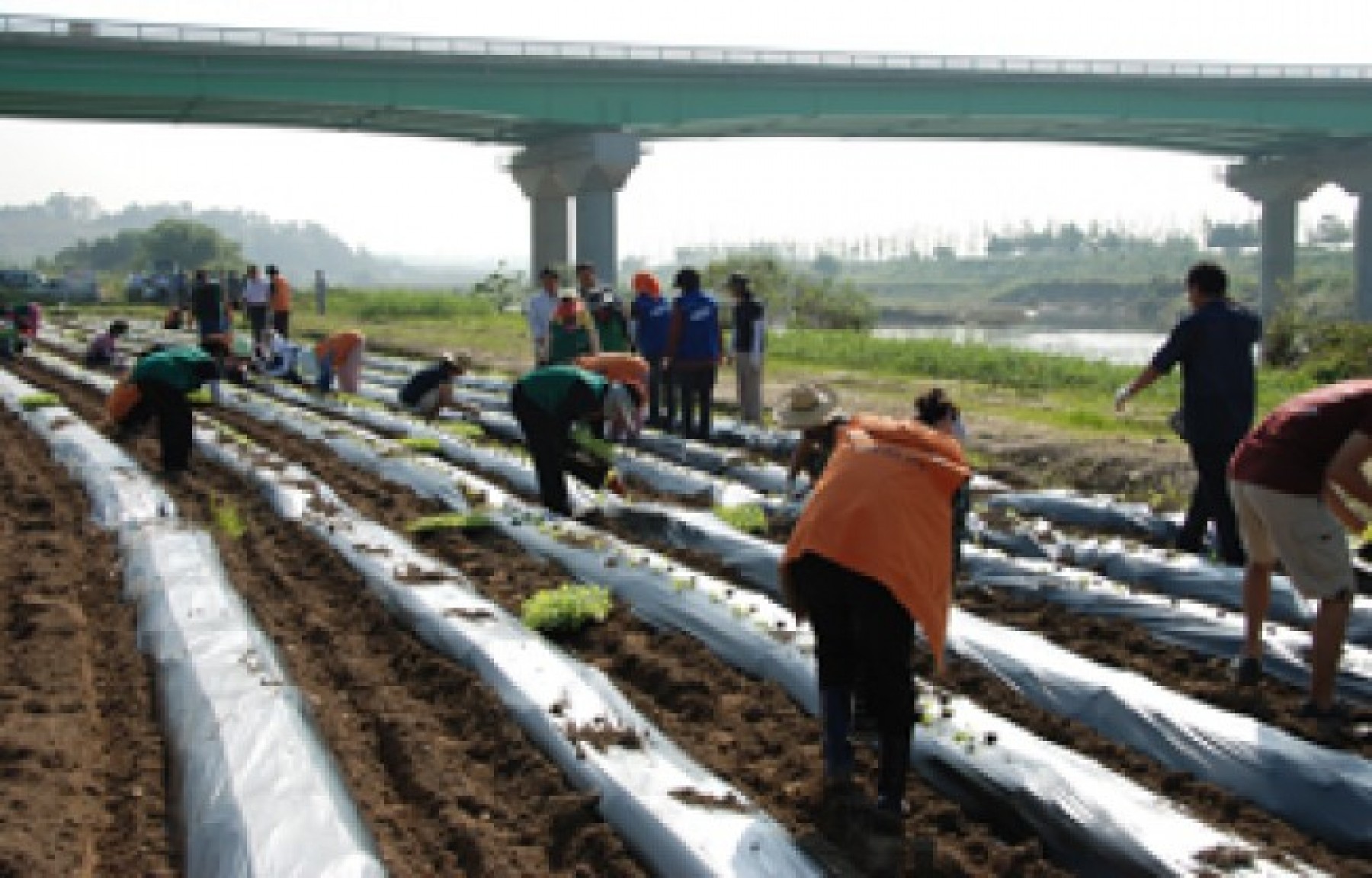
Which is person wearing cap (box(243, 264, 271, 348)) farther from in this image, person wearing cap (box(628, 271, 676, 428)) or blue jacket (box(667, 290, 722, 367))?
blue jacket (box(667, 290, 722, 367))

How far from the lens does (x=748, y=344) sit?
11.6 meters

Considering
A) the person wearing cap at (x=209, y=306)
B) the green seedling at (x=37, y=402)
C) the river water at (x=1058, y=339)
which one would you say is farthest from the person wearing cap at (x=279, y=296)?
the river water at (x=1058, y=339)

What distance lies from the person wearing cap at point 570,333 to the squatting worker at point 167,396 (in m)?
2.61

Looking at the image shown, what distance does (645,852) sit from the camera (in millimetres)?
3725

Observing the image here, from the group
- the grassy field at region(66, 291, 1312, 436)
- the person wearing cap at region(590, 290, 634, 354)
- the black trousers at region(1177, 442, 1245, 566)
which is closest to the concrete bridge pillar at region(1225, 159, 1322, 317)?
the grassy field at region(66, 291, 1312, 436)

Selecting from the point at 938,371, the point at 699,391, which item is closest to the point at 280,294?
the point at 699,391

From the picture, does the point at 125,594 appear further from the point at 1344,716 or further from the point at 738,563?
the point at 1344,716

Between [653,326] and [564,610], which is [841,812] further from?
[653,326]

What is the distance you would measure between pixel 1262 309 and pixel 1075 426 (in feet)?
119

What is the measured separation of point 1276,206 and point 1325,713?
4736 cm

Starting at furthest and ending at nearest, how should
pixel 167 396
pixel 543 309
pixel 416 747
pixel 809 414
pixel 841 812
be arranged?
pixel 543 309 < pixel 167 396 < pixel 809 414 < pixel 416 747 < pixel 841 812

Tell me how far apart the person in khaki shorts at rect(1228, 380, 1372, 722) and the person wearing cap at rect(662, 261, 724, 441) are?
6.42m

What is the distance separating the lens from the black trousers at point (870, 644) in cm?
390

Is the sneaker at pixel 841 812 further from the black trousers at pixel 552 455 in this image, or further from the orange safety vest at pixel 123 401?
the orange safety vest at pixel 123 401
